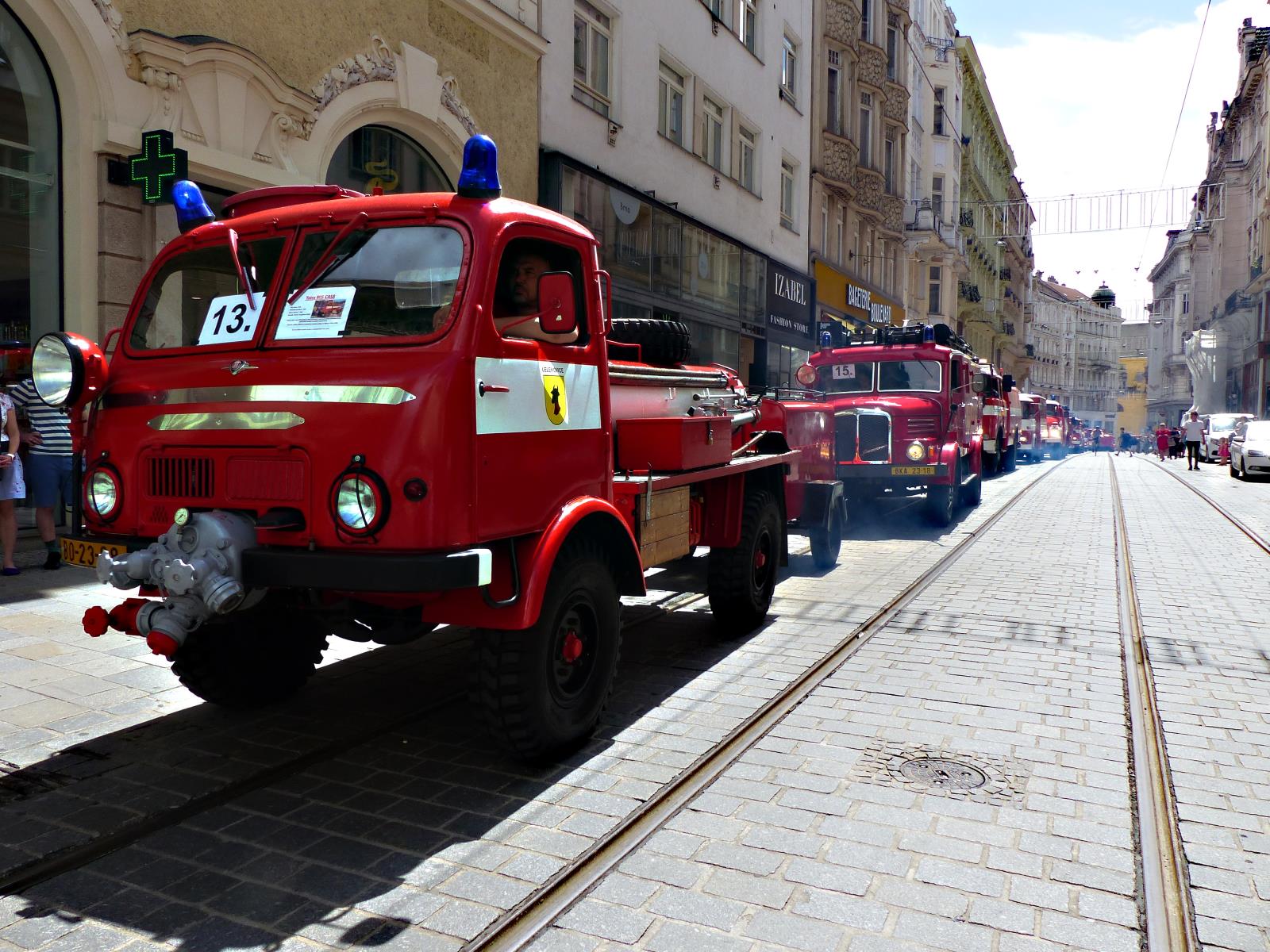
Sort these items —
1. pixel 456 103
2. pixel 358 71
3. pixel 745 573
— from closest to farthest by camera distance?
pixel 745 573
pixel 358 71
pixel 456 103

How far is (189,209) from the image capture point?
488 cm

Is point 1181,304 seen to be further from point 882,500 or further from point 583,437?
point 583,437

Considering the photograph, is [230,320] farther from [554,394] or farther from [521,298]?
[554,394]

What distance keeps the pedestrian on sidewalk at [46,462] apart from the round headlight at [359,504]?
572 cm

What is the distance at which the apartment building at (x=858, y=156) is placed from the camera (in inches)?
1110

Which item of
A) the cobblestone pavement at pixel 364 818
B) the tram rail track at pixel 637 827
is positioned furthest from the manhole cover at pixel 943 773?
the cobblestone pavement at pixel 364 818

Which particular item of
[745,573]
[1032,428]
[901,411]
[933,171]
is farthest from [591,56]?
[933,171]

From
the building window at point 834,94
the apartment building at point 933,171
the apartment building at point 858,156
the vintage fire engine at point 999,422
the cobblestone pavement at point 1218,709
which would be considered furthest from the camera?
the apartment building at point 933,171

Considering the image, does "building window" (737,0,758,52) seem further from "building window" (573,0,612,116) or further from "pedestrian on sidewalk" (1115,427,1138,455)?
"pedestrian on sidewalk" (1115,427,1138,455)

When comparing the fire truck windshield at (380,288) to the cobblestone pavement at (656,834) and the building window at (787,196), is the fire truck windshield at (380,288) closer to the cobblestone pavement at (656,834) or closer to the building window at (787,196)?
the cobblestone pavement at (656,834)

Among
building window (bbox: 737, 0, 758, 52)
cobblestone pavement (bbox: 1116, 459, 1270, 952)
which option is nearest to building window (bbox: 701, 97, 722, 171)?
building window (bbox: 737, 0, 758, 52)

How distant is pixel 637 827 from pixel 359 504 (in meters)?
1.56

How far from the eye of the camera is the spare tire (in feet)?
21.4

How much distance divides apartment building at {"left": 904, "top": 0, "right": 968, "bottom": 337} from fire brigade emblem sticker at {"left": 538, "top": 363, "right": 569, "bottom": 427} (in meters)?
36.6
